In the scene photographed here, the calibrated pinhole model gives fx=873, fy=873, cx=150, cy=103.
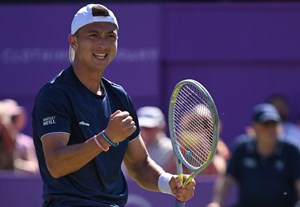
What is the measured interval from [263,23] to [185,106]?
7.49 metres

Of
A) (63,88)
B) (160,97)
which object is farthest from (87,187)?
(160,97)

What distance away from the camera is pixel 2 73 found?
12641 mm

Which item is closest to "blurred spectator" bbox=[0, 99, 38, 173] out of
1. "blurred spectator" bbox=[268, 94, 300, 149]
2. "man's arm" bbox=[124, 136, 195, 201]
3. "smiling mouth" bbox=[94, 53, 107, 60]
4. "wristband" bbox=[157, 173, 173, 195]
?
"blurred spectator" bbox=[268, 94, 300, 149]

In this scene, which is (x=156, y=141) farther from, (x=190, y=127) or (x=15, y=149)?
(x=190, y=127)

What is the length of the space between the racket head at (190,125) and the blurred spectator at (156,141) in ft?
11.4

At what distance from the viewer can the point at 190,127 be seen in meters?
5.14

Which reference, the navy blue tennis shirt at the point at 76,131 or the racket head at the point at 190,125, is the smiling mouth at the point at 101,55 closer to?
the navy blue tennis shirt at the point at 76,131

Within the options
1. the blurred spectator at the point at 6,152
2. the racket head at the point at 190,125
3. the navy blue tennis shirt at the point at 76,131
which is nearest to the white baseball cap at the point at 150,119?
the blurred spectator at the point at 6,152

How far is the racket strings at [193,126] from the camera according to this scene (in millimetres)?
4871

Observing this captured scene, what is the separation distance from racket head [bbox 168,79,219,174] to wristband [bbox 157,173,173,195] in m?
0.13

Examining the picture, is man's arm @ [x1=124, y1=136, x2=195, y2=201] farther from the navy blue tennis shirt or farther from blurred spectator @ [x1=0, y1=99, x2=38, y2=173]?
blurred spectator @ [x1=0, y1=99, x2=38, y2=173]

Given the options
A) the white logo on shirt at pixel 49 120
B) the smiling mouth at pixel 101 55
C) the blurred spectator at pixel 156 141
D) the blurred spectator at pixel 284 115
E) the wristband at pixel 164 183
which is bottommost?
the blurred spectator at pixel 284 115

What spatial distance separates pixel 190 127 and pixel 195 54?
733 centimetres

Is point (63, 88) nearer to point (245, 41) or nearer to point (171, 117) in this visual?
point (171, 117)
